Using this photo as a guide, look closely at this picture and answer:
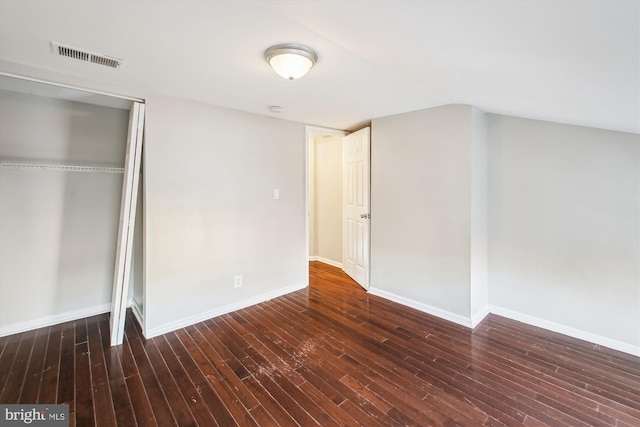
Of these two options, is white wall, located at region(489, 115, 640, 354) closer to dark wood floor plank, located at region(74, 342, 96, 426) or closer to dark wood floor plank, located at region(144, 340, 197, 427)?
dark wood floor plank, located at region(144, 340, 197, 427)

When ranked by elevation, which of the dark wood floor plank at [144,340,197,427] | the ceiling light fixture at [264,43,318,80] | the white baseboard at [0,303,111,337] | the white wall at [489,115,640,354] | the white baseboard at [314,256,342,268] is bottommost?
the dark wood floor plank at [144,340,197,427]

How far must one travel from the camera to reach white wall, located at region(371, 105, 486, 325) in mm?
2766

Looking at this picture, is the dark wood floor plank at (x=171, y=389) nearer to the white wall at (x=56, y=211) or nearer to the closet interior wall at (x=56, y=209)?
the closet interior wall at (x=56, y=209)

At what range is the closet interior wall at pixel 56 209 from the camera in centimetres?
254

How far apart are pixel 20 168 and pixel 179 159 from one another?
134 cm

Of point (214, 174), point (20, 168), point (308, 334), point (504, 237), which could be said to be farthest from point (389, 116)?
point (20, 168)

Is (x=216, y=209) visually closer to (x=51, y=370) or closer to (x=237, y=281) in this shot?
(x=237, y=281)

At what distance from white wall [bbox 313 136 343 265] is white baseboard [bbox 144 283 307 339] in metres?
1.21

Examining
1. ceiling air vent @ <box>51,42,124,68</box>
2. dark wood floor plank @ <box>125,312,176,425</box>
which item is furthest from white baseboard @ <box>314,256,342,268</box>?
ceiling air vent @ <box>51,42,124,68</box>

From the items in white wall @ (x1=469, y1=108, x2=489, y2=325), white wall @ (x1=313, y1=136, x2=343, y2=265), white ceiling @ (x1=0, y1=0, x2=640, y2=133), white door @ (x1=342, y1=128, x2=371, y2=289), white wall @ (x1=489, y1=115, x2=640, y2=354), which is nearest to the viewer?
white ceiling @ (x1=0, y1=0, x2=640, y2=133)

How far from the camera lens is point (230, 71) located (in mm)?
2025

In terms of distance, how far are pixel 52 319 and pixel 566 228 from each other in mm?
4871

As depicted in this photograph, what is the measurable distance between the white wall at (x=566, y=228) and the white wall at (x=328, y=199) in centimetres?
227

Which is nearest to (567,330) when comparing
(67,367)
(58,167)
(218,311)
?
(218,311)
